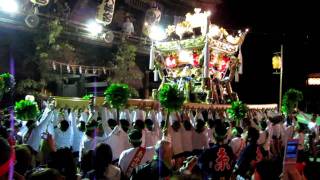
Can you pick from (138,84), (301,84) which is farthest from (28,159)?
(301,84)

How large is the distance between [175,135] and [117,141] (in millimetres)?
2068

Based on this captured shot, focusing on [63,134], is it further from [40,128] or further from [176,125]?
[176,125]

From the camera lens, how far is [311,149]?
Result: 13.0m

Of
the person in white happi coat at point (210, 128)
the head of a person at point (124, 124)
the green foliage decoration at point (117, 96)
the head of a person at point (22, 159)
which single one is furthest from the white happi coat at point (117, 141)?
the head of a person at point (22, 159)

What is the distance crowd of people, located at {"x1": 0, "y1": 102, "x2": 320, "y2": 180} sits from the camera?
3.63 meters

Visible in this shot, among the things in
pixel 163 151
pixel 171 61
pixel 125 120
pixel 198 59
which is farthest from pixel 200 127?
pixel 171 61

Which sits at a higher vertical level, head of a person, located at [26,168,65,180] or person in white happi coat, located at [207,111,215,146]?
head of a person, located at [26,168,65,180]

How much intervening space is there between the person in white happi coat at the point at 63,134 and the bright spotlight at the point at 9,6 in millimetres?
6866

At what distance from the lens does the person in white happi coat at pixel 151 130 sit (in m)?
7.68

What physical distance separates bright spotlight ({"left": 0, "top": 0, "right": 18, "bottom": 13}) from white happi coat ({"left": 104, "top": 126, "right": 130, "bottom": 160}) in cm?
771

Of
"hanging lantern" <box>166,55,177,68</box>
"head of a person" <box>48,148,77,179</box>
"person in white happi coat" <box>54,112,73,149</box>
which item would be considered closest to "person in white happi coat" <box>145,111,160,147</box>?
"person in white happi coat" <box>54,112,73,149</box>

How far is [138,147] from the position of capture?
5266 mm

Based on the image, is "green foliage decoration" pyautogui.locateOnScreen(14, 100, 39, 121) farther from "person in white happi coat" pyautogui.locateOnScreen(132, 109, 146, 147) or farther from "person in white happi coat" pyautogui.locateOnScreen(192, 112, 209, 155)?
"person in white happi coat" pyautogui.locateOnScreen(192, 112, 209, 155)

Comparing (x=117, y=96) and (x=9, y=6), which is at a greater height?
(x=9, y=6)
